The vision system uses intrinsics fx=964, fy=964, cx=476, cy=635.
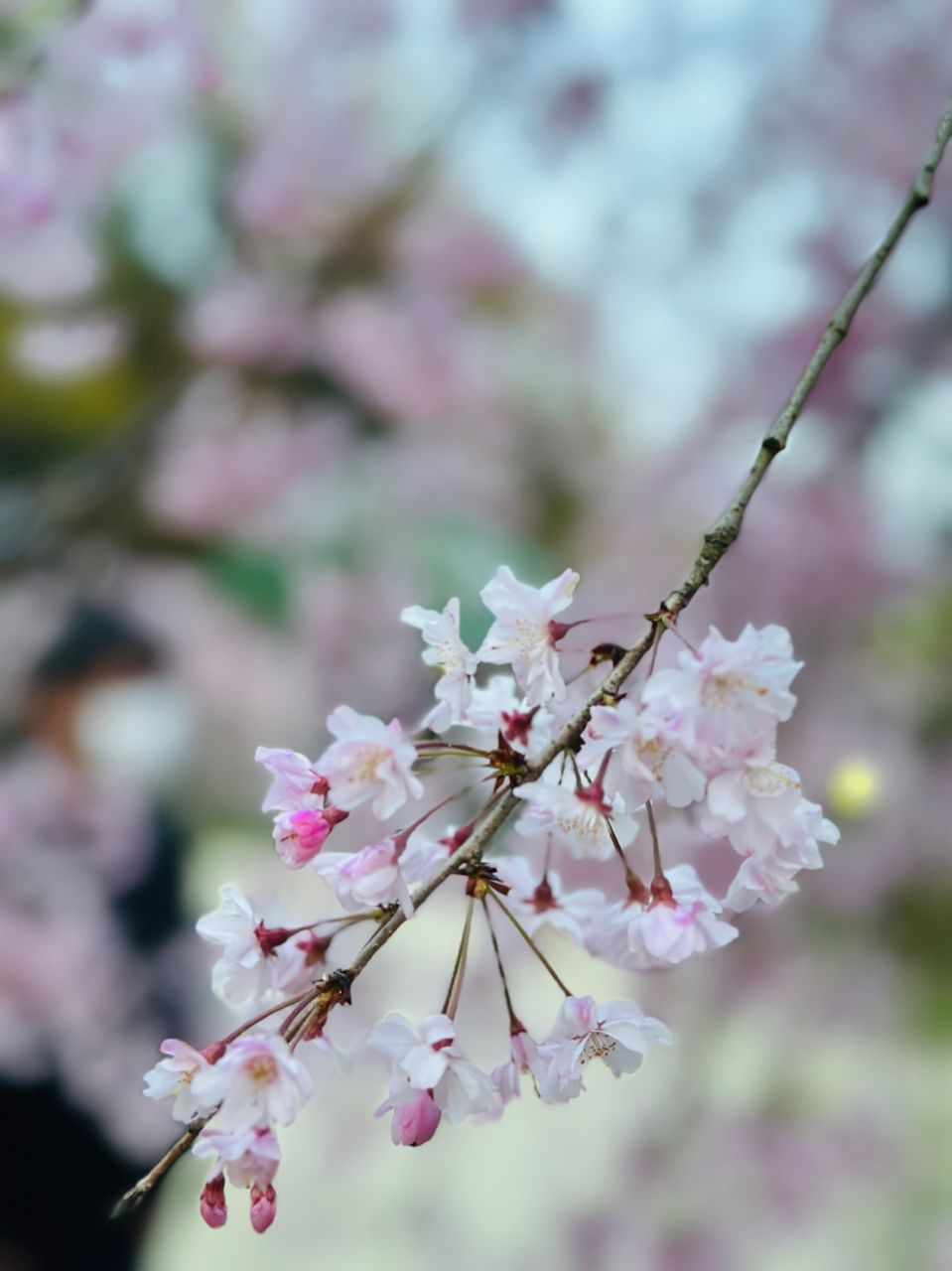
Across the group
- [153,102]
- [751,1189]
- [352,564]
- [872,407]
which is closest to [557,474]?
[352,564]

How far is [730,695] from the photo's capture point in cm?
27

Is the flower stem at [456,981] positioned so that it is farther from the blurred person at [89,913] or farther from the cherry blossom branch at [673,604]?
the blurred person at [89,913]

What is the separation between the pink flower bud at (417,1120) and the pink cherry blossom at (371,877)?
0.06 metres

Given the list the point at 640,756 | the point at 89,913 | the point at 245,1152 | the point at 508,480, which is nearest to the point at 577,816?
the point at 640,756

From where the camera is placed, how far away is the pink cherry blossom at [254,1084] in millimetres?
262

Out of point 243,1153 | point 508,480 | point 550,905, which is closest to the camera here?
point 243,1153

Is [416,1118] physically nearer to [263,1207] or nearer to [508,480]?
[263,1207]

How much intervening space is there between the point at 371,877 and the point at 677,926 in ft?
0.33

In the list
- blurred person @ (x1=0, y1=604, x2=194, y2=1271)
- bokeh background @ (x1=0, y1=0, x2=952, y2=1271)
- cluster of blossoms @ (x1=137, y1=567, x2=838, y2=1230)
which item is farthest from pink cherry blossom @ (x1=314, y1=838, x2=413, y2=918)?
blurred person @ (x1=0, y1=604, x2=194, y2=1271)

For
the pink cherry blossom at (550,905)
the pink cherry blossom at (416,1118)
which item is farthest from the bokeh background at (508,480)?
the pink cherry blossom at (416,1118)

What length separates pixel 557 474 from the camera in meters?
1.46

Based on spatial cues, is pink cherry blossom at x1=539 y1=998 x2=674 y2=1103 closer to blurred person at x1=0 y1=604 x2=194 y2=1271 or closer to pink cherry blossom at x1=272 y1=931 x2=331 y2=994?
pink cherry blossom at x1=272 y1=931 x2=331 y2=994

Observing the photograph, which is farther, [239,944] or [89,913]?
[89,913]

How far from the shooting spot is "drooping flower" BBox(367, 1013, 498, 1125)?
0.30 metres
